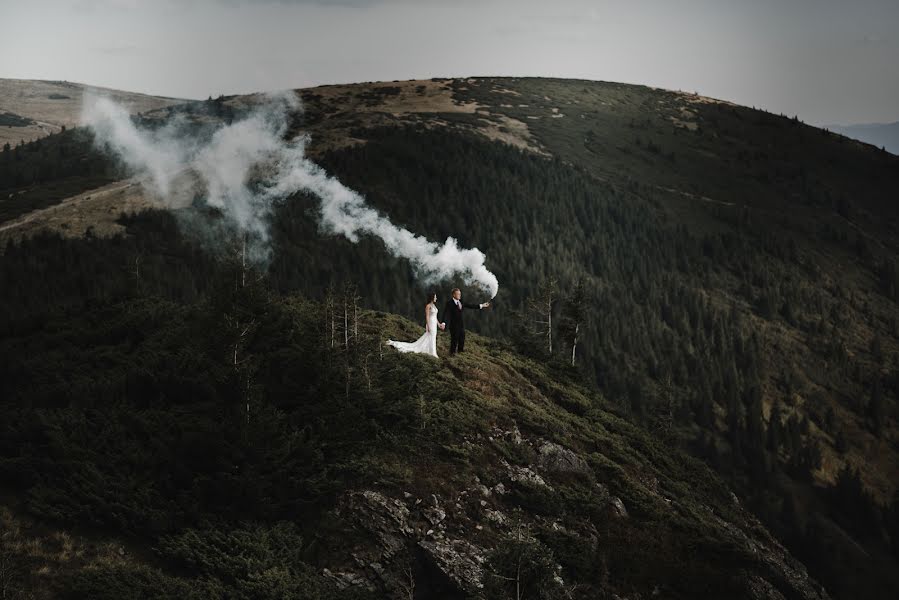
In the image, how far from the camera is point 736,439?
123 meters

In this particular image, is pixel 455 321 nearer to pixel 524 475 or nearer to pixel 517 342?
pixel 524 475

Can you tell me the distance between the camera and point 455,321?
3647 cm

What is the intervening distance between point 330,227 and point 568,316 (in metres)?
80.9

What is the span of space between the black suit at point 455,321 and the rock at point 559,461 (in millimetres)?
7784

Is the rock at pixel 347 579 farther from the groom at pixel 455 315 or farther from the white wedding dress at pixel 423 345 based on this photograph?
the white wedding dress at pixel 423 345

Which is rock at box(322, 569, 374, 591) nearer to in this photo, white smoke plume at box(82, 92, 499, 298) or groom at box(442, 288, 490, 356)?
groom at box(442, 288, 490, 356)

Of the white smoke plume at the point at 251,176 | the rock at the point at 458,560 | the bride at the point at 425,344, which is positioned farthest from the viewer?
the white smoke plume at the point at 251,176

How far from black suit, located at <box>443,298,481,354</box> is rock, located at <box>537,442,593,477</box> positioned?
7.78 metres

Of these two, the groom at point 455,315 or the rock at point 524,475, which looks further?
the groom at point 455,315

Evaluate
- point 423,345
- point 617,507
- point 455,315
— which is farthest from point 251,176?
point 617,507

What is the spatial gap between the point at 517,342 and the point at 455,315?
65.7ft

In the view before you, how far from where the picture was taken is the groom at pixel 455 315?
3519cm

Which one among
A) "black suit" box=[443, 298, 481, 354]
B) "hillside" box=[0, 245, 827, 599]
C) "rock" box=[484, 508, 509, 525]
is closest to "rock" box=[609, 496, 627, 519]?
"hillside" box=[0, 245, 827, 599]

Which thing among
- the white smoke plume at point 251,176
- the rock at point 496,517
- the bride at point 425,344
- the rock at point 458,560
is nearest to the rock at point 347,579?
the rock at point 458,560
